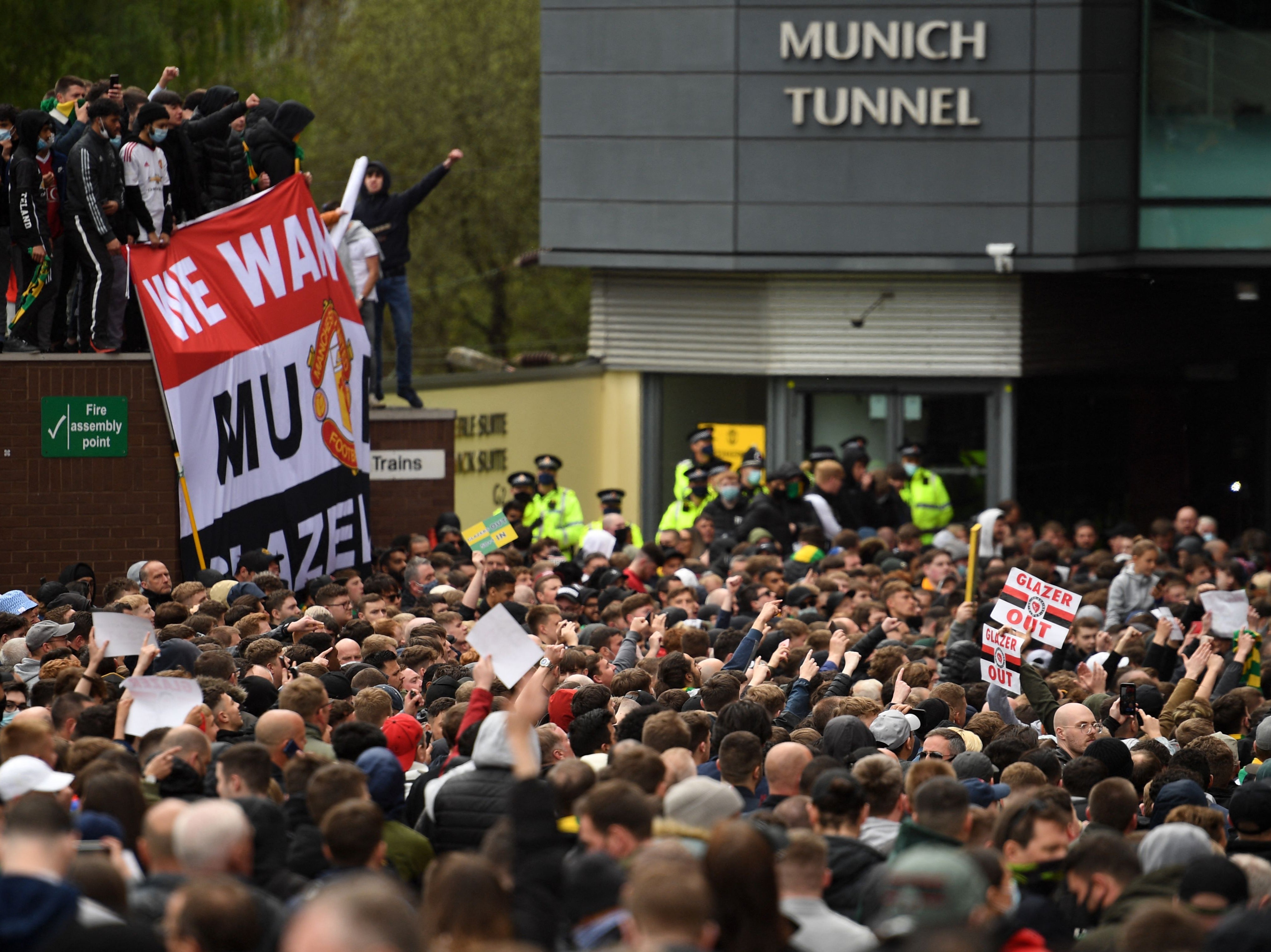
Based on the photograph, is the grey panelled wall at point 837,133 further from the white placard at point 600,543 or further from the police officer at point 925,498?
the white placard at point 600,543

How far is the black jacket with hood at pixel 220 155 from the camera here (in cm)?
1539

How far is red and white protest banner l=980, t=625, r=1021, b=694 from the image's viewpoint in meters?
10.5

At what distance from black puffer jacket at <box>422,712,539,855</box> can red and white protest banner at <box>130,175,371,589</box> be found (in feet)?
27.3

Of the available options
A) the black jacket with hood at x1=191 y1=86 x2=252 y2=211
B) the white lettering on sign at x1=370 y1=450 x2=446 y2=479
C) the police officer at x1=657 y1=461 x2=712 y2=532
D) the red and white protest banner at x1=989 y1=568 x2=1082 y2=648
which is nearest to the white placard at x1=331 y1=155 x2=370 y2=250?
the black jacket with hood at x1=191 y1=86 x2=252 y2=211

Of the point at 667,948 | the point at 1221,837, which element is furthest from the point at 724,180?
the point at 667,948

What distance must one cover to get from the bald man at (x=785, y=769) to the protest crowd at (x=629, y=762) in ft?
0.06

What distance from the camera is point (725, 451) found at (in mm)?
25312

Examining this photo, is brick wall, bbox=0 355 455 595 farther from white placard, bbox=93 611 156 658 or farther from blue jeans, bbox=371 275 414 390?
white placard, bbox=93 611 156 658

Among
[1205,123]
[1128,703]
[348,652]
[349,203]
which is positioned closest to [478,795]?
[348,652]

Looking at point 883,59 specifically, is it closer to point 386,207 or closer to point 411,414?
point 386,207

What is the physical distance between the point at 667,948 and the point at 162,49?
2578 centimetres

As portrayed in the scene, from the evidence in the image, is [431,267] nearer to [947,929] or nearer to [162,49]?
[162,49]

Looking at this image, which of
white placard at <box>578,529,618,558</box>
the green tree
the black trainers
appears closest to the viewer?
the black trainers

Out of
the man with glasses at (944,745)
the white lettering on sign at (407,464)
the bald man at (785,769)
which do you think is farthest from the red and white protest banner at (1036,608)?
the white lettering on sign at (407,464)
